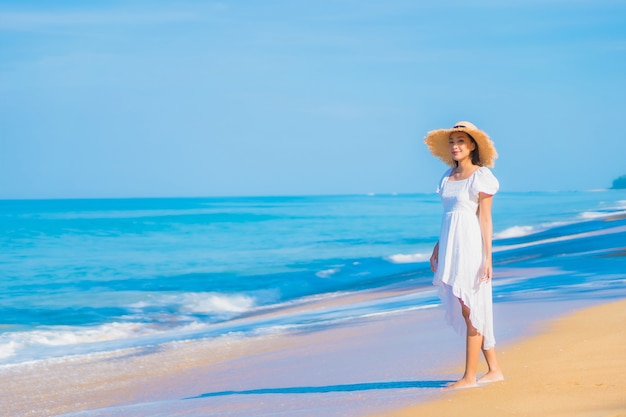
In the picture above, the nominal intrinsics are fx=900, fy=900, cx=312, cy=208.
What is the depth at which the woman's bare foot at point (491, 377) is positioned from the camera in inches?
237

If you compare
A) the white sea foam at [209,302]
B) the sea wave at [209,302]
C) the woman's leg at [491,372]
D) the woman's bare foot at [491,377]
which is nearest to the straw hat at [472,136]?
the woman's leg at [491,372]

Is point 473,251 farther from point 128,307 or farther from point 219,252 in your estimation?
point 219,252

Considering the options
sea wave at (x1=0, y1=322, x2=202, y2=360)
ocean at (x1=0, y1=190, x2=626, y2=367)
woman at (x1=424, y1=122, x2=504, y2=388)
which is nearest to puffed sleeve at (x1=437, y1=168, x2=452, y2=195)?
woman at (x1=424, y1=122, x2=504, y2=388)

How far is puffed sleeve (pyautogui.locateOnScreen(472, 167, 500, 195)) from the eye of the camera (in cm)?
593

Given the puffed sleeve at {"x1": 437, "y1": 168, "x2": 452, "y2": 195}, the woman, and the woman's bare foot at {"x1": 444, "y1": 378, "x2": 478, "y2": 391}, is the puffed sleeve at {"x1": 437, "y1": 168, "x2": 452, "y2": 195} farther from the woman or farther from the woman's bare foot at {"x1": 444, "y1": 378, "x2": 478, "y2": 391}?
the woman's bare foot at {"x1": 444, "y1": 378, "x2": 478, "y2": 391}

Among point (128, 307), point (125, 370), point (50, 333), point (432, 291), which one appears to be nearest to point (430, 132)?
point (125, 370)

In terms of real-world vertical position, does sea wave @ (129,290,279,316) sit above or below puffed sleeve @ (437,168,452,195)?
above

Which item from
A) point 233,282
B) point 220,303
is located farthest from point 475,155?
point 233,282

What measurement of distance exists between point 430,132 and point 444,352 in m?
2.10

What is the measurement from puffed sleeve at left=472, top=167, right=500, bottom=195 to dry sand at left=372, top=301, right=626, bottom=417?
50.4 inches

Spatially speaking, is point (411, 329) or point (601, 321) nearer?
point (601, 321)

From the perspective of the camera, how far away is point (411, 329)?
30.5 feet

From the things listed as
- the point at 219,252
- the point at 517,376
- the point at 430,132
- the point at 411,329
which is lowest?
the point at 517,376

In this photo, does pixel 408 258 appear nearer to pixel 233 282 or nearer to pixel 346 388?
pixel 233 282
